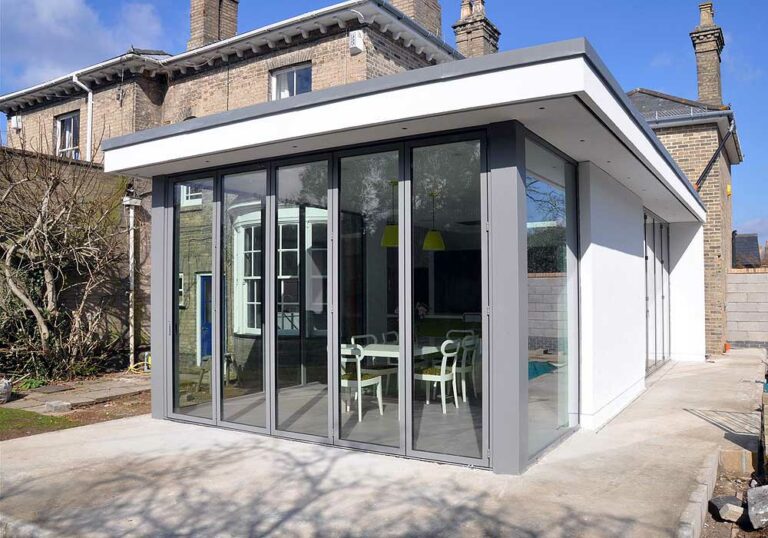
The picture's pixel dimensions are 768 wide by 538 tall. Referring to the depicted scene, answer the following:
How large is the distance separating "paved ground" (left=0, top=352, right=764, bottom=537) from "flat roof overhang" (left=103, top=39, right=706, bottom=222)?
275 cm

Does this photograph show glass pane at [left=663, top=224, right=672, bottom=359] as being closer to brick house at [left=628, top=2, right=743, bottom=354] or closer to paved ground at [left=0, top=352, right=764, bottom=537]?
brick house at [left=628, top=2, right=743, bottom=354]

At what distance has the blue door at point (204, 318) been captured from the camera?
22.6ft

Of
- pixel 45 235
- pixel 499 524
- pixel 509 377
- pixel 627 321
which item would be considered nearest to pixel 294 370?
pixel 509 377

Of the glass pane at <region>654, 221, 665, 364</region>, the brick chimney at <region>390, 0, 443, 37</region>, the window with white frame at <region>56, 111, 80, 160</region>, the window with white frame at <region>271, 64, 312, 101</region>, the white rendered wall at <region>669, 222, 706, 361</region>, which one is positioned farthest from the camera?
the window with white frame at <region>56, 111, 80, 160</region>

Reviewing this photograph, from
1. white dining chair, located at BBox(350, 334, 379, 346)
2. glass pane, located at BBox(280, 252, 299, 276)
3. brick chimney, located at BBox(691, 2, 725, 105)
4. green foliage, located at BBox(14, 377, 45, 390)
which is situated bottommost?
green foliage, located at BBox(14, 377, 45, 390)

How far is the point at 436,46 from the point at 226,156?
312 inches

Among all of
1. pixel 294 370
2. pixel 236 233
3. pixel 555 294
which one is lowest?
pixel 294 370

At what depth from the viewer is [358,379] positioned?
5793 mm

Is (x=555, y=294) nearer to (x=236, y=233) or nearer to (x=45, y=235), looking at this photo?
(x=236, y=233)

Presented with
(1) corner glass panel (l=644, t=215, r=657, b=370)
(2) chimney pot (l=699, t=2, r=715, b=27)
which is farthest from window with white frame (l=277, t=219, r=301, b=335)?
(2) chimney pot (l=699, t=2, r=715, b=27)

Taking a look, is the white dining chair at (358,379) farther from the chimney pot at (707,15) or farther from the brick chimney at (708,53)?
the chimney pot at (707,15)

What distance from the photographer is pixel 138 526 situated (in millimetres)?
A: 4078

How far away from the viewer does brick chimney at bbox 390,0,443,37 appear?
13781mm

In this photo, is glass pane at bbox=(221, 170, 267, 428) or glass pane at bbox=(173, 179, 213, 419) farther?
glass pane at bbox=(173, 179, 213, 419)
